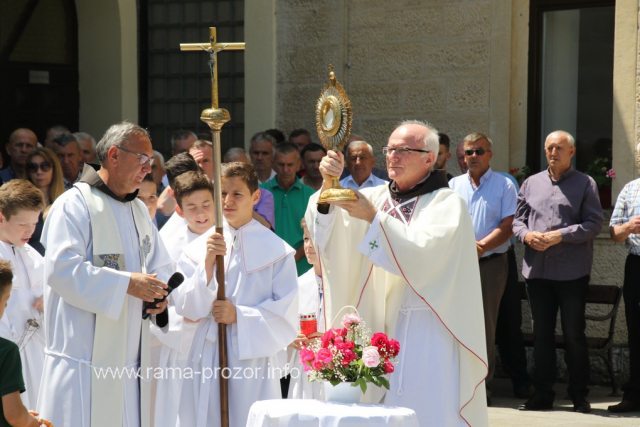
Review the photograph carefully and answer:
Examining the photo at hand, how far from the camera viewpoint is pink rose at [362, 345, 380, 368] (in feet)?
16.8

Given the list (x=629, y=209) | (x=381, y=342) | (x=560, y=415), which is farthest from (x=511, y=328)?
(x=381, y=342)

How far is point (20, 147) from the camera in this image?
10.1 m

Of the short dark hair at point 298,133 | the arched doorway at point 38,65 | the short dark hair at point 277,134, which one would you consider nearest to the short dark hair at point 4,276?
the short dark hair at point 298,133

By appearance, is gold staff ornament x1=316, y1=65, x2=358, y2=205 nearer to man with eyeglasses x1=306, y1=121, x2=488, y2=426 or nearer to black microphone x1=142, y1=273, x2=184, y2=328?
man with eyeglasses x1=306, y1=121, x2=488, y2=426

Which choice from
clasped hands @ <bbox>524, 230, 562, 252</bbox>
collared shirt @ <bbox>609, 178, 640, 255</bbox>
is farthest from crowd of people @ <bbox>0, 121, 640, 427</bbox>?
collared shirt @ <bbox>609, 178, 640, 255</bbox>

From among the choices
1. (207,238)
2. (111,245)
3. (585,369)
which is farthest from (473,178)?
(111,245)

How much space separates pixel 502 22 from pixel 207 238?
18.2ft

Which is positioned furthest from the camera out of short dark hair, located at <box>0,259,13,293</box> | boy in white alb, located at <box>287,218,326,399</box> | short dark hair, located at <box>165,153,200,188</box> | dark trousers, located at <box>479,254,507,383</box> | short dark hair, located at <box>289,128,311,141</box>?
short dark hair, located at <box>289,128,311,141</box>

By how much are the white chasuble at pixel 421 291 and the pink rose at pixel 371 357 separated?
674 millimetres

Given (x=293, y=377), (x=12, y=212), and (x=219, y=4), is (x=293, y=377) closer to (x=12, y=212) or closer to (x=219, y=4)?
(x=12, y=212)

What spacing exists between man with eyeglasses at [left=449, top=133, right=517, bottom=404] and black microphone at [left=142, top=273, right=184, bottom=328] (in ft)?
13.5

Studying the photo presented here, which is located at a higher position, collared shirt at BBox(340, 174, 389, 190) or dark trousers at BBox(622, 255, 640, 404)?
collared shirt at BBox(340, 174, 389, 190)

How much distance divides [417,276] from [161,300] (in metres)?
1.36

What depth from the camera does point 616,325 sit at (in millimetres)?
10102
